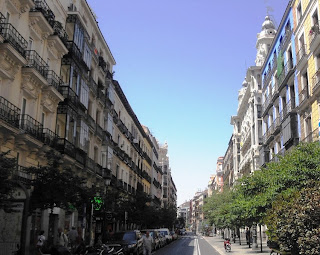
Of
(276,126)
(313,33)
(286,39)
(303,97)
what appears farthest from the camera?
(276,126)

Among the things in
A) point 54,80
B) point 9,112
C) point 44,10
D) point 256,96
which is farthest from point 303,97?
point 256,96

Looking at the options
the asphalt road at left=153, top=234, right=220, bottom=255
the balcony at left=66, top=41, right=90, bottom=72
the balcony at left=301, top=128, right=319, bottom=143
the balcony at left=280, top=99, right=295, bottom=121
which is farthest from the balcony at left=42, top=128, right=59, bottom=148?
the balcony at left=280, top=99, right=295, bottom=121

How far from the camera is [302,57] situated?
27.3 meters

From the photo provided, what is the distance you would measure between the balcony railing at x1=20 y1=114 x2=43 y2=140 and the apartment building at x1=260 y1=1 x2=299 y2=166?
47.3 ft

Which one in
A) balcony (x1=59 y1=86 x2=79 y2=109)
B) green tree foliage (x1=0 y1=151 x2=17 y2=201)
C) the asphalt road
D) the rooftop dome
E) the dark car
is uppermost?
the rooftop dome

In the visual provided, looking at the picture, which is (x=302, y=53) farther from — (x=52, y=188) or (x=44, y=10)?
(x=52, y=188)

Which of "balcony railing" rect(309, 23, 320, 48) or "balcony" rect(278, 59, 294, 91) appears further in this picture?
"balcony" rect(278, 59, 294, 91)

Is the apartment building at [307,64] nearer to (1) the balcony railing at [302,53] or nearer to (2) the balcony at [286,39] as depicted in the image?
(1) the balcony railing at [302,53]

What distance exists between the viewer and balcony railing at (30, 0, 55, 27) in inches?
858

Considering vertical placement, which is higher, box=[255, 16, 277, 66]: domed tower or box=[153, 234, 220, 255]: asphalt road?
box=[255, 16, 277, 66]: domed tower

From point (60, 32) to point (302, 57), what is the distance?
1640cm

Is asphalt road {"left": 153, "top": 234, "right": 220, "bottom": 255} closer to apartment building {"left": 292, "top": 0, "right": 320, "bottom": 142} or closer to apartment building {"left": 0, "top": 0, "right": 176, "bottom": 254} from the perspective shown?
apartment building {"left": 0, "top": 0, "right": 176, "bottom": 254}

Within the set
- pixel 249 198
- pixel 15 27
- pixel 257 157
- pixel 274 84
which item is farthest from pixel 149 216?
pixel 15 27

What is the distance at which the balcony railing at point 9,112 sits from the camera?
1802 cm
